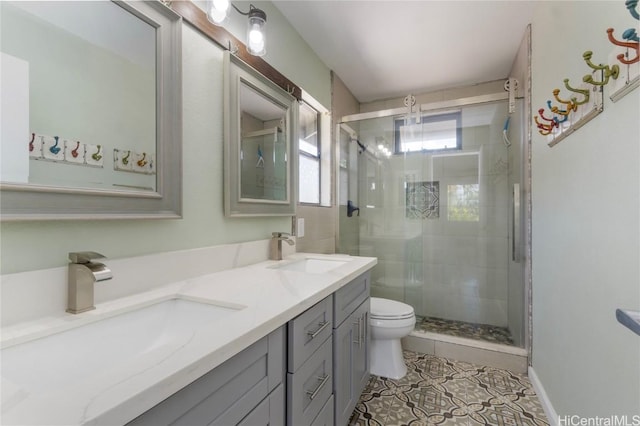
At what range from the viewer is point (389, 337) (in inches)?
74.4

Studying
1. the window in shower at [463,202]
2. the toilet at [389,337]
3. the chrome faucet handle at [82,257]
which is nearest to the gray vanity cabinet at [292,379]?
the toilet at [389,337]

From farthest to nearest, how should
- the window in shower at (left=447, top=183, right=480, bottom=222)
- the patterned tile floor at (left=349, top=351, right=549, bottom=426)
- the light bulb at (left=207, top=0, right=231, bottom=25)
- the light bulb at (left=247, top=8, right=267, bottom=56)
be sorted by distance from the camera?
the window in shower at (left=447, top=183, right=480, bottom=222) → the patterned tile floor at (left=349, top=351, right=549, bottom=426) → the light bulb at (left=247, top=8, right=267, bottom=56) → the light bulb at (left=207, top=0, right=231, bottom=25)

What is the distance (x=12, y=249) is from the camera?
2.28 ft

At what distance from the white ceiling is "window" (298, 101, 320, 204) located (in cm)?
49

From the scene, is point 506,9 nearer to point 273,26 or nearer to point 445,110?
point 445,110

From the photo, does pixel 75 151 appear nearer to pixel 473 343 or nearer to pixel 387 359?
pixel 387 359

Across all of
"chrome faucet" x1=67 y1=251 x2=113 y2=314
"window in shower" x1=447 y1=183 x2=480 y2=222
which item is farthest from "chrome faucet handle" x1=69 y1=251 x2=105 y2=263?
"window in shower" x1=447 y1=183 x2=480 y2=222

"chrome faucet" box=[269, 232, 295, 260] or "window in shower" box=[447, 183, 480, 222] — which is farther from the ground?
"window in shower" box=[447, 183, 480, 222]

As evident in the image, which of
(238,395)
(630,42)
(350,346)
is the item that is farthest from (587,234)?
(238,395)

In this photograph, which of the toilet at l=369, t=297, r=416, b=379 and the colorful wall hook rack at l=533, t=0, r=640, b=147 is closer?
the colorful wall hook rack at l=533, t=0, r=640, b=147

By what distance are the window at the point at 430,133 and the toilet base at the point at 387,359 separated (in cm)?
176

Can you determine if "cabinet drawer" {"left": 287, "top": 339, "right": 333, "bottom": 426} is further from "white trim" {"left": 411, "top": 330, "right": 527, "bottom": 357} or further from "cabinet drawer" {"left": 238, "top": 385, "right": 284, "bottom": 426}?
"white trim" {"left": 411, "top": 330, "right": 527, "bottom": 357}

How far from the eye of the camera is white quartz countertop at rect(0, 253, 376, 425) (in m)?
0.40

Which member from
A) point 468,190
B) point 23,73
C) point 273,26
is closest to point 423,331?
point 468,190
